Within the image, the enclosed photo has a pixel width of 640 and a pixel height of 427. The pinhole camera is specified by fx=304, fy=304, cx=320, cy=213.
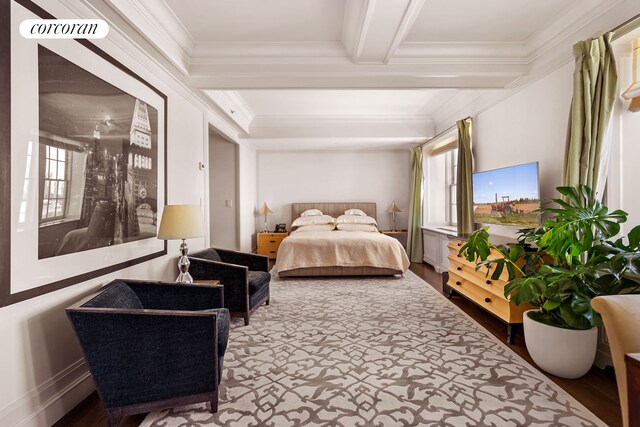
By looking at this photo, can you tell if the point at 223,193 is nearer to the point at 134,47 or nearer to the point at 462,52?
the point at 134,47

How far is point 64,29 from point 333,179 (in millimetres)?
5464

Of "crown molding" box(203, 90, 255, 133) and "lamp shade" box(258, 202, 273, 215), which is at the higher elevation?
"crown molding" box(203, 90, 255, 133)

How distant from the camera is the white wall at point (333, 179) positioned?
22.5 ft

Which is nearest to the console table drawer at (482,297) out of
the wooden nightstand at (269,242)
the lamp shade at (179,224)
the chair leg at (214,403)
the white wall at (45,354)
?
the chair leg at (214,403)

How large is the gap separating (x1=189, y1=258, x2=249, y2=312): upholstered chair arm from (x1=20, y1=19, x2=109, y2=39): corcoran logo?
191 cm

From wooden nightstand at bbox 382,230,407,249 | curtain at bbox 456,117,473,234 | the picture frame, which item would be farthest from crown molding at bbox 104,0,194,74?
wooden nightstand at bbox 382,230,407,249

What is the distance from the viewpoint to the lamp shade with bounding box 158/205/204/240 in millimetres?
2314

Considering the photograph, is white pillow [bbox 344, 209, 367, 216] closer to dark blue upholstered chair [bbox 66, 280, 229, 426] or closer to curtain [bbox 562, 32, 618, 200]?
curtain [bbox 562, 32, 618, 200]

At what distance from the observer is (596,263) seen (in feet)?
6.36

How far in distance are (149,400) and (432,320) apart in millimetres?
2526

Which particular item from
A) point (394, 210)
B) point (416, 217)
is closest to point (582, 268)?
point (416, 217)

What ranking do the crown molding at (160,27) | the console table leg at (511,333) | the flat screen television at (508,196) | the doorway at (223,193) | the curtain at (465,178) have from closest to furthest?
the crown molding at (160,27) < the console table leg at (511,333) < the flat screen television at (508,196) < the curtain at (465,178) < the doorway at (223,193)

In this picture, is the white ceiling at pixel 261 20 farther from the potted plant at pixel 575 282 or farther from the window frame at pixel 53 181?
the potted plant at pixel 575 282

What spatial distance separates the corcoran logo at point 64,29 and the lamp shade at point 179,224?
1.19 m
